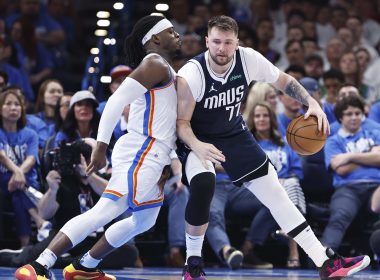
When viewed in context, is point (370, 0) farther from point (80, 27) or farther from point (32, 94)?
point (32, 94)

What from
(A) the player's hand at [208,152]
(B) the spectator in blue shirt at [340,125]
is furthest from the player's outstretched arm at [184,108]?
(B) the spectator in blue shirt at [340,125]

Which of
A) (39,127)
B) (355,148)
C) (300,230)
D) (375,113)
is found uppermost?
(39,127)

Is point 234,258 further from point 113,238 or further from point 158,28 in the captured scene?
point 158,28

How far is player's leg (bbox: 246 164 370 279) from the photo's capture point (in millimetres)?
5871

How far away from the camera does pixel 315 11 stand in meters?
12.9

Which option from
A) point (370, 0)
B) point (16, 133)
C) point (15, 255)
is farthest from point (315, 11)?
point (15, 255)

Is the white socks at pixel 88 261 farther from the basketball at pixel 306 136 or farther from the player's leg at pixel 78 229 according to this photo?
the basketball at pixel 306 136

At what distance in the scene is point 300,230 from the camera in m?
6.02

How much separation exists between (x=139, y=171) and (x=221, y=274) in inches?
75.9

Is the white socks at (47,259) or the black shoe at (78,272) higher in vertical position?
the white socks at (47,259)

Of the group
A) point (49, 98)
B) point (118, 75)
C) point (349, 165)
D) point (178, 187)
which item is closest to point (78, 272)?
point (178, 187)

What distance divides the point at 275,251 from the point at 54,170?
2.63 metres

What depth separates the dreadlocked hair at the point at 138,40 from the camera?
6129 millimetres

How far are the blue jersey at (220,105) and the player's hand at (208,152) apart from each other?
1.08 feet
